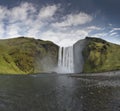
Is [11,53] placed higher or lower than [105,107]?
higher

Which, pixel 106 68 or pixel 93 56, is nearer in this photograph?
pixel 106 68

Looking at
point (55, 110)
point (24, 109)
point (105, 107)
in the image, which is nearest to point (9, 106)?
point (24, 109)

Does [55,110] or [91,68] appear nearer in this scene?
[55,110]

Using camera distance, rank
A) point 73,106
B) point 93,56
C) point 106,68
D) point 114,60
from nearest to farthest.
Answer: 1. point 73,106
2. point 106,68
3. point 114,60
4. point 93,56

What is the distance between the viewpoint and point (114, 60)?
175875mm

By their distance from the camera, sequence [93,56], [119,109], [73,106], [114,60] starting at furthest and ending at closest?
[93,56] → [114,60] → [73,106] → [119,109]

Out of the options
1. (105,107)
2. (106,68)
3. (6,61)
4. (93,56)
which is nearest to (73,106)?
(105,107)

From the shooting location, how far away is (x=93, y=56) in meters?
191

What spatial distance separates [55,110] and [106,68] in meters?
142

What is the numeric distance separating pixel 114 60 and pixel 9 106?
516 ft

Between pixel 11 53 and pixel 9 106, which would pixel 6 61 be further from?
pixel 9 106

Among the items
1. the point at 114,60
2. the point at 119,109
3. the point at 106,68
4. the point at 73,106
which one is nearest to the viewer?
the point at 119,109

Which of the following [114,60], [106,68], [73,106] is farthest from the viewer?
[114,60]

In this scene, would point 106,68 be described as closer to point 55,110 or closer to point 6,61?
point 6,61
